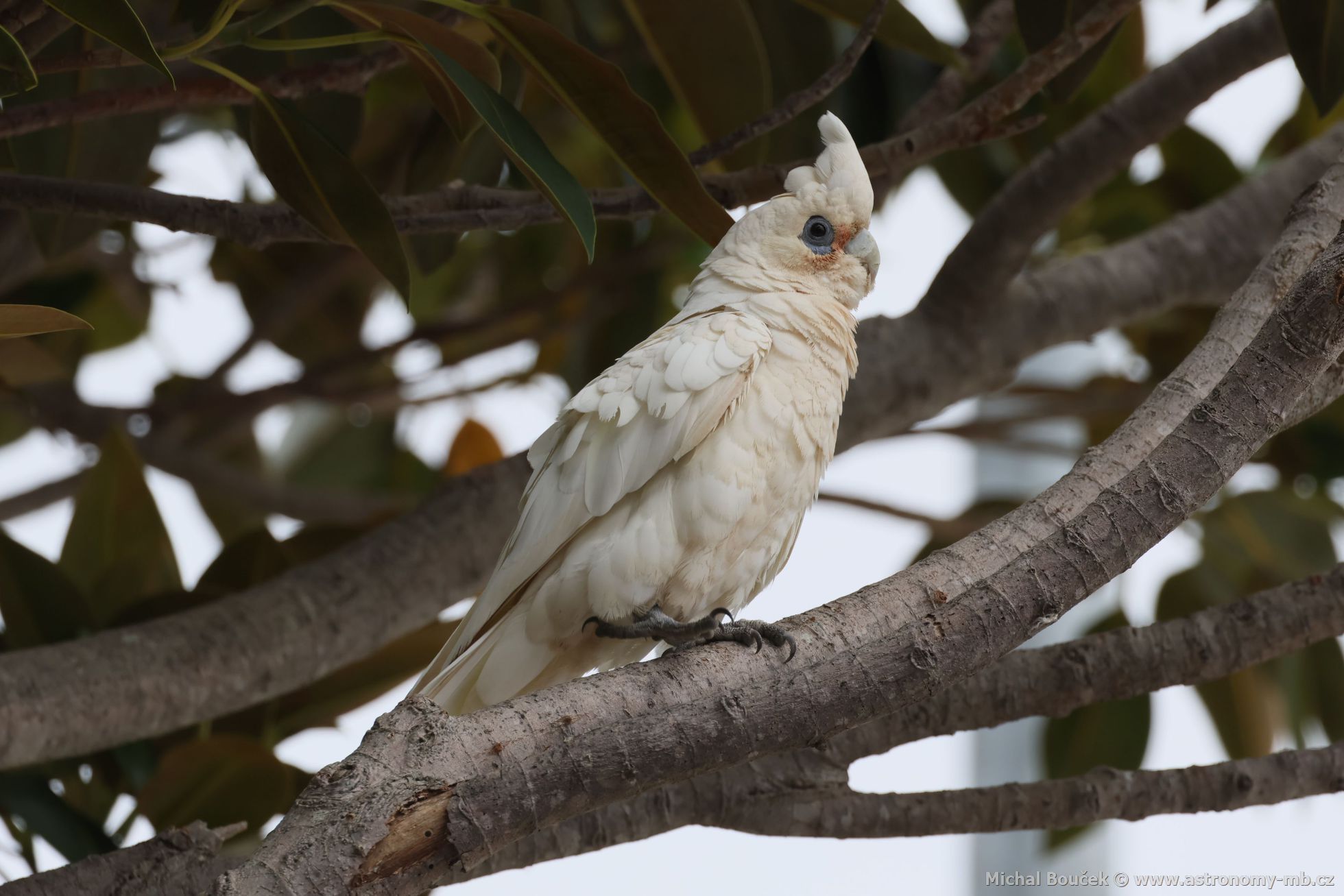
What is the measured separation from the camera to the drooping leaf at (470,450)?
202 centimetres

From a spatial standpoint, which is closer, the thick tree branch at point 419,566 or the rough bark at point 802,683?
the rough bark at point 802,683

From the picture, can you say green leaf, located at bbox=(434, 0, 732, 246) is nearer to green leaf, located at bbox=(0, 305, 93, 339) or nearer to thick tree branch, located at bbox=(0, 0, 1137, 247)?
thick tree branch, located at bbox=(0, 0, 1137, 247)

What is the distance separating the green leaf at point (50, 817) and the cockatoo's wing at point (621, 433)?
1.78 ft

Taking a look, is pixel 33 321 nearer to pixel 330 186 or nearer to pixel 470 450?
pixel 330 186

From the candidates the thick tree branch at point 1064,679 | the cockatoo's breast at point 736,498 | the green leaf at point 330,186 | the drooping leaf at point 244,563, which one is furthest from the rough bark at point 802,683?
the drooping leaf at point 244,563

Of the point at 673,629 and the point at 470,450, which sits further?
the point at 470,450

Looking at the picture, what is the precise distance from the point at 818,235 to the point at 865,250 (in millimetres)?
47

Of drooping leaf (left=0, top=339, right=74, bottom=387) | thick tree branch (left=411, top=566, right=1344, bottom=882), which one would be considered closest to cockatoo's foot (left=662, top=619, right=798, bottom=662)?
thick tree branch (left=411, top=566, right=1344, bottom=882)

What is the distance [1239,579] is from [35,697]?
1599 mm

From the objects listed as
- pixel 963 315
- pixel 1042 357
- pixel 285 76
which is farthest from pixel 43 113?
pixel 1042 357

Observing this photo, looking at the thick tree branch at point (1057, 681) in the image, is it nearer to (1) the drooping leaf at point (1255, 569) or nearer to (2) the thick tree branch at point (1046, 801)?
(2) the thick tree branch at point (1046, 801)

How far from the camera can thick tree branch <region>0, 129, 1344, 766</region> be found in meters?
1.15

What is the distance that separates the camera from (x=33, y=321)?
2.43ft

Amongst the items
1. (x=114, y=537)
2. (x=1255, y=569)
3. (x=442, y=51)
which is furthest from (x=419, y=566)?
(x=1255, y=569)
